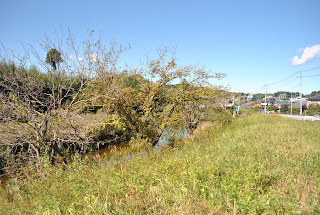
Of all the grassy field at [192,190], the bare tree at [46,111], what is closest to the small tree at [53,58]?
the bare tree at [46,111]

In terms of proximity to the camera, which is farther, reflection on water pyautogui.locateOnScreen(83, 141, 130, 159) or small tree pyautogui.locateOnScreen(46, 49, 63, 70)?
small tree pyautogui.locateOnScreen(46, 49, 63, 70)

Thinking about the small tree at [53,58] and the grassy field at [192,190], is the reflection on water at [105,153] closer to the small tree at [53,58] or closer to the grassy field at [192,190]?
the grassy field at [192,190]

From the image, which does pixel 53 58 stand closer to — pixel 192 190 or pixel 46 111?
pixel 46 111

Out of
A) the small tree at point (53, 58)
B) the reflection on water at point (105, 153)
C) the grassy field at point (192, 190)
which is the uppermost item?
the small tree at point (53, 58)

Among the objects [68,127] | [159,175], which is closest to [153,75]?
[68,127]

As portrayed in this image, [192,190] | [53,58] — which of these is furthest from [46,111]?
[192,190]

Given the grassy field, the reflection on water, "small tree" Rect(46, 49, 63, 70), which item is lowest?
the reflection on water

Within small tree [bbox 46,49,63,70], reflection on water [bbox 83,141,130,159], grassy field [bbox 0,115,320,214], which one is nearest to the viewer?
grassy field [bbox 0,115,320,214]

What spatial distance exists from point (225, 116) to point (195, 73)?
905 centimetres

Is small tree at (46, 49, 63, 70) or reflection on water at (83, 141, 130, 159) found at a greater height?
small tree at (46, 49, 63, 70)

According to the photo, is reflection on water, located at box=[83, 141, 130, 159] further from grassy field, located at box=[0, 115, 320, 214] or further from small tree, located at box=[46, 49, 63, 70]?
small tree, located at box=[46, 49, 63, 70]

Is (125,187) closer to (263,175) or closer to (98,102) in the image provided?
(263,175)

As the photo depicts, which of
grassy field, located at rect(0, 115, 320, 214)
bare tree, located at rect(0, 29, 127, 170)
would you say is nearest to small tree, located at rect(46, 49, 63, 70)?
bare tree, located at rect(0, 29, 127, 170)

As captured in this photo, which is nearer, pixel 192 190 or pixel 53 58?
pixel 192 190
